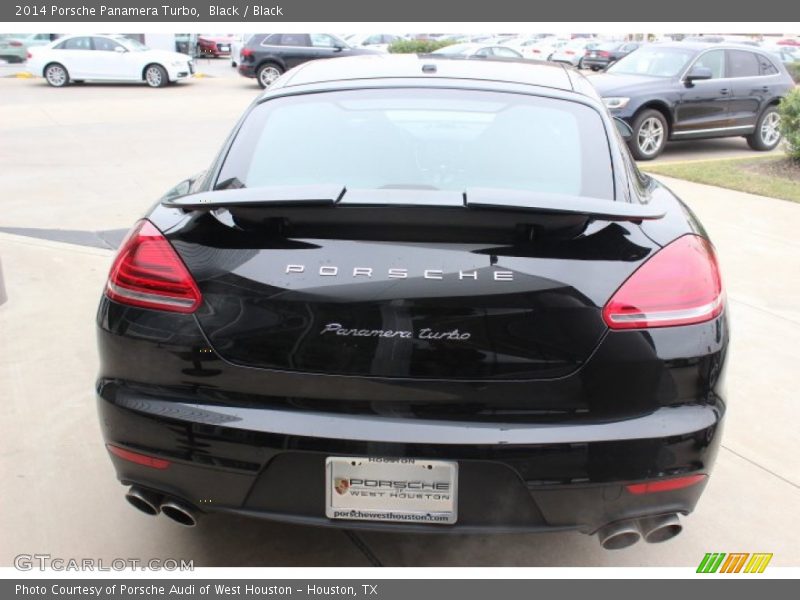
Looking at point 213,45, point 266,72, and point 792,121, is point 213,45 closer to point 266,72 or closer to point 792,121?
point 266,72

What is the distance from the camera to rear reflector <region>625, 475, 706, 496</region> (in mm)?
2127

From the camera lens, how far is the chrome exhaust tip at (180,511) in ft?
7.50

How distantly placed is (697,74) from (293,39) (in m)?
12.3

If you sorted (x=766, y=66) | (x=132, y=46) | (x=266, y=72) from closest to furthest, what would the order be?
(x=766, y=66) < (x=266, y=72) < (x=132, y=46)

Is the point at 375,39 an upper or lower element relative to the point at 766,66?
lower

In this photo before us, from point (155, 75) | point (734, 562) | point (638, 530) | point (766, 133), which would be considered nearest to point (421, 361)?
point (638, 530)

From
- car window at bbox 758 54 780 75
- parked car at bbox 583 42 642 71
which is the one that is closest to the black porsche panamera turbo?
car window at bbox 758 54 780 75

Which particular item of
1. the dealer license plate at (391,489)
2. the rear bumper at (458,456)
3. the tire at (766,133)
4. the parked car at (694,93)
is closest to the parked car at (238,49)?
Answer: the parked car at (694,93)

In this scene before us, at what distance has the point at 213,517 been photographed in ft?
9.45

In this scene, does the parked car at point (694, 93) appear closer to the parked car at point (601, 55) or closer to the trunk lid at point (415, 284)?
the trunk lid at point (415, 284)

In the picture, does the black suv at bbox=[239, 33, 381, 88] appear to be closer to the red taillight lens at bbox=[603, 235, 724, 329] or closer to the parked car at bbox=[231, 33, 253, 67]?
the parked car at bbox=[231, 33, 253, 67]

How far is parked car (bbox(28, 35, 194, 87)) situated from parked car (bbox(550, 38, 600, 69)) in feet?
50.0

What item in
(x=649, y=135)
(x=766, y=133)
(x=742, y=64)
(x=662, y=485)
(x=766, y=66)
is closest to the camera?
(x=662, y=485)

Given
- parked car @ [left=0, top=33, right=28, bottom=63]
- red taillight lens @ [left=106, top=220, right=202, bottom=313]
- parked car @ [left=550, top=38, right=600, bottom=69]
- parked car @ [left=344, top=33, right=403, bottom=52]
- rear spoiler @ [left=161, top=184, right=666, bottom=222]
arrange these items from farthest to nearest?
parked car @ [left=344, top=33, right=403, bottom=52] < parked car @ [left=550, top=38, right=600, bottom=69] < parked car @ [left=0, top=33, right=28, bottom=63] < red taillight lens @ [left=106, top=220, right=202, bottom=313] < rear spoiler @ [left=161, top=184, right=666, bottom=222]
